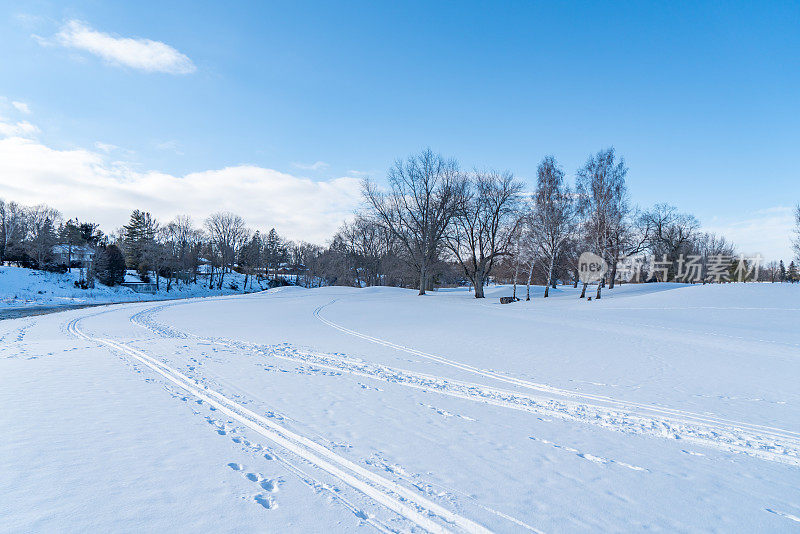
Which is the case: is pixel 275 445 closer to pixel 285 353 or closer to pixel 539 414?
pixel 539 414

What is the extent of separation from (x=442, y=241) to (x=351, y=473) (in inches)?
1217

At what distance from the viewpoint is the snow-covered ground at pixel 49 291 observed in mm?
30612

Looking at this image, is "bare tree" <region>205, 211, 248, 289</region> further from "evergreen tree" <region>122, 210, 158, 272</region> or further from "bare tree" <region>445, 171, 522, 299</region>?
"bare tree" <region>445, 171, 522, 299</region>

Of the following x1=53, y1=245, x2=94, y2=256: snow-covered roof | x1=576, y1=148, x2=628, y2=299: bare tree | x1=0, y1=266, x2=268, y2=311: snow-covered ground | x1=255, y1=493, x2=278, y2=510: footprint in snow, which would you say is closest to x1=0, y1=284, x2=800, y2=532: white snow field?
x1=255, y1=493, x2=278, y2=510: footprint in snow

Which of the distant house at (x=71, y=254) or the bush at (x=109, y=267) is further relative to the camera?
the distant house at (x=71, y=254)

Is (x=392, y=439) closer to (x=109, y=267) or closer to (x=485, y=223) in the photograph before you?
(x=485, y=223)

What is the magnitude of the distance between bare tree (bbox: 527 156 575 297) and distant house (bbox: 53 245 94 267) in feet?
166

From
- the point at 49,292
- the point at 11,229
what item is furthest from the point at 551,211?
the point at 11,229

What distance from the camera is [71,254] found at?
48.4 meters

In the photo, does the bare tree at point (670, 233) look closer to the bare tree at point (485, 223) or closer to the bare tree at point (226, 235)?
the bare tree at point (485, 223)

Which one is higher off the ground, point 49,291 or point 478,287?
point 478,287

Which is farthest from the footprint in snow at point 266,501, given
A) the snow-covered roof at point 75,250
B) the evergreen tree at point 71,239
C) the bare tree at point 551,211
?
the evergreen tree at point 71,239

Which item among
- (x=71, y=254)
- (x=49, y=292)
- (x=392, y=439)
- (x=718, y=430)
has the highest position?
(x=71, y=254)

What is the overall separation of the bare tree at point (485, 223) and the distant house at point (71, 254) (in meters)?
44.3
